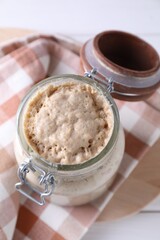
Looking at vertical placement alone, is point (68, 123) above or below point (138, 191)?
above

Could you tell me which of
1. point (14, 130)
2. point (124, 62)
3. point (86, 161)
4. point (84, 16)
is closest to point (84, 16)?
point (84, 16)

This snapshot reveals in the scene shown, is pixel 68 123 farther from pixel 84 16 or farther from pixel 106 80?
pixel 84 16

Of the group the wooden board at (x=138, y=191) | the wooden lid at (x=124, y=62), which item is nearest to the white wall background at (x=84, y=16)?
the wooden lid at (x=124, y=62)

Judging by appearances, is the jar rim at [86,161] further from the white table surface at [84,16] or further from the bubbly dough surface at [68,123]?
the white table surface at [84,16]

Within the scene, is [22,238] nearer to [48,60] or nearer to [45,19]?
[48,60]

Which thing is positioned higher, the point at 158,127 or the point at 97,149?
the point at 97,149

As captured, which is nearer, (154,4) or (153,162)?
(153,162)

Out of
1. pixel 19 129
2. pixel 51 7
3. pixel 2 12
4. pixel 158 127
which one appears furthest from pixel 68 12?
pixel 19 129
